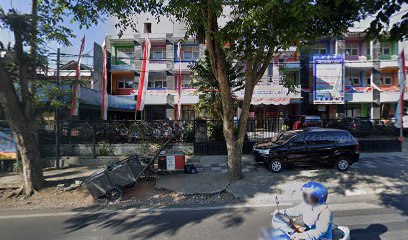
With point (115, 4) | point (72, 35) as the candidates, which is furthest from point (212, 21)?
point (72, 35)

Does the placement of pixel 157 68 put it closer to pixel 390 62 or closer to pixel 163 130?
pixel 163 130

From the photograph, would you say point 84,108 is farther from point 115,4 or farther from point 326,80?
point 326,80

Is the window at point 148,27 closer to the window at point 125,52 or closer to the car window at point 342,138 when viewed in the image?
the window at point 125,52

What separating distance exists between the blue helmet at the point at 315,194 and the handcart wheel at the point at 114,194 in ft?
17.3

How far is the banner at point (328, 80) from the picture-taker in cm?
2248

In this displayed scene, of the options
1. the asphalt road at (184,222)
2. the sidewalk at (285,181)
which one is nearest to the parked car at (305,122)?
the sidewalk at (285,181)

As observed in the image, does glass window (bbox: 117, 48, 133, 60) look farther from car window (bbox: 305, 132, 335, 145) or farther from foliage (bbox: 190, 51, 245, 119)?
car window (bbox: 305, 132, 335, 145)

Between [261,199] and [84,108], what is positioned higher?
[84,108]

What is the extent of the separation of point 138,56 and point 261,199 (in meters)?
22.0

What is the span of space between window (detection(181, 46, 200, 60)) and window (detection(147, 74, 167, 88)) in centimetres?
311

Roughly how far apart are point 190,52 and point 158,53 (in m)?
3.31

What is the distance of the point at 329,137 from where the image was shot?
9398 mm

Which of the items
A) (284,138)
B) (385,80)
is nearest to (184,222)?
(284,138)

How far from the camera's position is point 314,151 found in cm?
924
